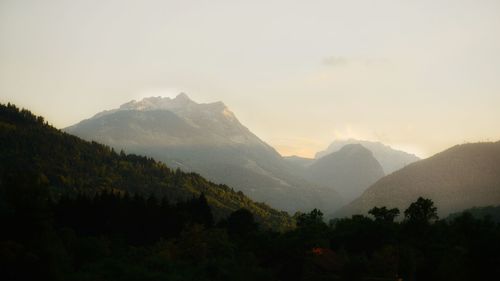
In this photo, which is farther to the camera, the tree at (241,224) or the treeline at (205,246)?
the tree at (241,224)

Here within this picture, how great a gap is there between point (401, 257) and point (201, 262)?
31865 millimetres

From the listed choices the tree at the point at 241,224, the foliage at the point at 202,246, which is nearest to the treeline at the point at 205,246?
the foliage at the point at 202,246

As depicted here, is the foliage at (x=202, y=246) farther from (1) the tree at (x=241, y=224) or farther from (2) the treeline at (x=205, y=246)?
(1) the tree at (x=241, y=224)

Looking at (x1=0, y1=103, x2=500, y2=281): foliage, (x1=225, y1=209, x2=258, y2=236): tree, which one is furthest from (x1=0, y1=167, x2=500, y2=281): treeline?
(x1=225, y1=209, x2=258, y2=236): tree

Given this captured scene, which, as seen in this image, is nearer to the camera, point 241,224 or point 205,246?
point 205,246

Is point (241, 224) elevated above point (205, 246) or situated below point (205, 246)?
above

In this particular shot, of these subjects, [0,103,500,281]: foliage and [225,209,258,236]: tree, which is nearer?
[0,103,500,281]: foliage

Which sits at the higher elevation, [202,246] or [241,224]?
[241,224]

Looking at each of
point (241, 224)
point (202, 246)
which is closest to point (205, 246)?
point (202, 246)

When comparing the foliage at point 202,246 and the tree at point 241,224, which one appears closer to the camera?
the foliage at point 202,246

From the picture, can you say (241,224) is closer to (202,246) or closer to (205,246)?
(205,246)

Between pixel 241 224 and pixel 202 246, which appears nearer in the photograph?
pixel 202 246

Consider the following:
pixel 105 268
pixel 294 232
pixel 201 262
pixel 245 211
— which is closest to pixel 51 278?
pixel 105 268

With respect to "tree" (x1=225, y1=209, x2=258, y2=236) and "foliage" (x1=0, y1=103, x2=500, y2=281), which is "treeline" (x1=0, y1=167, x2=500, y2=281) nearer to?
"foliage" (x1=0, y1=103, x2=500, y2=281)
